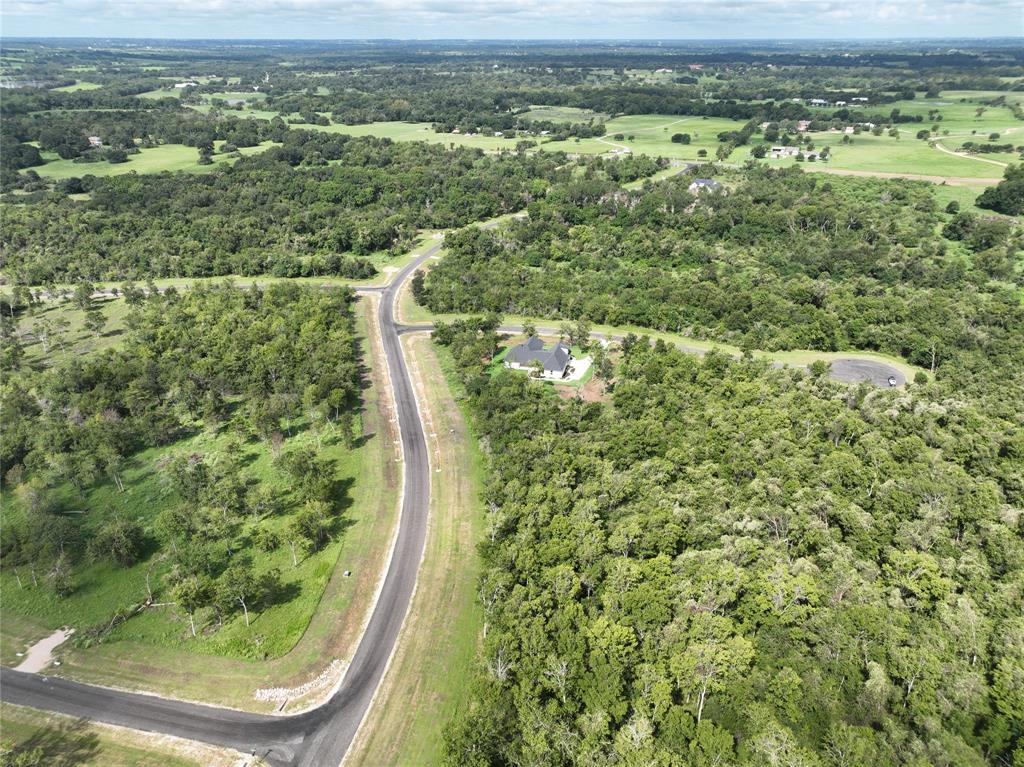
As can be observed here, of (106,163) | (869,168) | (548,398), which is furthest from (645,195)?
(106,163)

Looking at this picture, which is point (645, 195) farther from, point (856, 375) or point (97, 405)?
point (97, 405)

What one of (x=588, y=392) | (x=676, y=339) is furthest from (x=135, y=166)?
(x=676, y=339)

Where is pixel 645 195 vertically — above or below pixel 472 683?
above

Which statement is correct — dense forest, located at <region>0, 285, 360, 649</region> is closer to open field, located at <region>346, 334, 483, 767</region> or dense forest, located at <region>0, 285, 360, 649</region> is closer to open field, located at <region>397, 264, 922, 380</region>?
open field, located at <region>346, 334, 483, 767</region>

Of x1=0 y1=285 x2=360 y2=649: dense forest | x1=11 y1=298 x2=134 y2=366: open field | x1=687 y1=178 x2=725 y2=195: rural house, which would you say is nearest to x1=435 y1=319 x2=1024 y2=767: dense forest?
x1=0 y1=285 x2=360 y2=649: dense forest

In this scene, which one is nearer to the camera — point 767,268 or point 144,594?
point 144,594

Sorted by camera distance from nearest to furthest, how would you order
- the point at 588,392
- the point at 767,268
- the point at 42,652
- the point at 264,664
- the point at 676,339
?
the point at 264,664
the point at 42,652
the point at 588,392
the point at 676,339
the point at 767,268

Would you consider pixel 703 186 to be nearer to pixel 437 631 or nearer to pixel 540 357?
pixel 540 357
